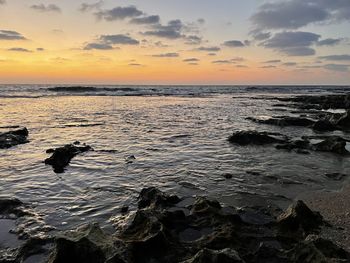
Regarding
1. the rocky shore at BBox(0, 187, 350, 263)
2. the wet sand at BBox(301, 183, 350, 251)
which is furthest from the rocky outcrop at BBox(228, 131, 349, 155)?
the rocky shore at BBox(0, 187, 350, 263)

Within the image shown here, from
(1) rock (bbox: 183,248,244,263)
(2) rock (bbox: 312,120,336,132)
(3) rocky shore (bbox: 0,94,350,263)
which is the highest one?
(1) rock (bbox: 183,248,244,263)

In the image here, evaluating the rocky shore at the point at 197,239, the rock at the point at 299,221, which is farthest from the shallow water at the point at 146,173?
the rock at the point at 299,221

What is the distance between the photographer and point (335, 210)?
8.43 metres

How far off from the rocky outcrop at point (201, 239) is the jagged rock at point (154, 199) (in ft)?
0.15

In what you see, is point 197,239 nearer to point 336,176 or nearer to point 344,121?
point 336,176

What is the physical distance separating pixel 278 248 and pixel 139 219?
8.79 feet

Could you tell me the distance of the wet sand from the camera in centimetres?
695

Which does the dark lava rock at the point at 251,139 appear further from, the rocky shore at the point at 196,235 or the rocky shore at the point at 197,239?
the rocky shore at the point at 197,239

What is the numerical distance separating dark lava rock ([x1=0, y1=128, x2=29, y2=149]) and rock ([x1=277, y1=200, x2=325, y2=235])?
13.5 metres

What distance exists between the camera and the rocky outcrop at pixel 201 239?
5.75 m

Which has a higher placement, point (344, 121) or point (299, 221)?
point (299, 221)

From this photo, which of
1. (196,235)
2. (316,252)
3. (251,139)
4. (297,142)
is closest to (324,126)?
(297,142)

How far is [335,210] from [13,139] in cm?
1491

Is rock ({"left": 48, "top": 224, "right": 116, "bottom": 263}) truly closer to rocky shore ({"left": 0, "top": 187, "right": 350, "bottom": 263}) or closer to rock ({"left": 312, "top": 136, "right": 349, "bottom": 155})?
rocky shore ({"left": 0, "top": 187, "right": 350, "bottom": 263})
